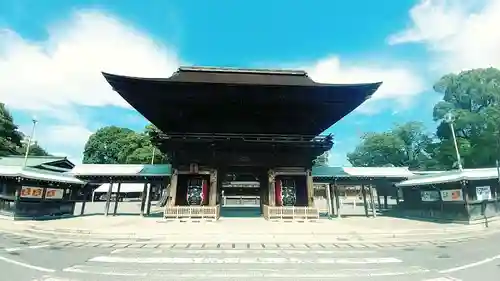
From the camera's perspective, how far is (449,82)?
43344mm

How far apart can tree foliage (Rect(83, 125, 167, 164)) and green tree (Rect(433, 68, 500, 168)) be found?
49812 millimetres

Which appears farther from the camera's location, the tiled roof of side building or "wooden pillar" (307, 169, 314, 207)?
the tiled roof of side building

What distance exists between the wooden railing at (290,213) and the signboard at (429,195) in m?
11.3

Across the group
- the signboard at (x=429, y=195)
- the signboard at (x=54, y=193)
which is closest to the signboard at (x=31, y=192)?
the signboard at (x=54, y=193)

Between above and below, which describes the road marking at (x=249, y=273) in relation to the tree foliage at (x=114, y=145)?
below

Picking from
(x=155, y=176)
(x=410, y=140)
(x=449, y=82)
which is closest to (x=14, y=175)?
(x=155, y=176)

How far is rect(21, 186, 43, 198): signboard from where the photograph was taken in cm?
1947

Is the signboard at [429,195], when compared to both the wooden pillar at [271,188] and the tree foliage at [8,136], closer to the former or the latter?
the wooden pillar at [271,188]

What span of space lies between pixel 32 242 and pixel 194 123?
40.2ft

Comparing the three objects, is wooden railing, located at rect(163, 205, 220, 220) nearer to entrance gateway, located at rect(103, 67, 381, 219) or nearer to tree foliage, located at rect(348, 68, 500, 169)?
entrance gateway, located at rect(103, 67, 381, 219)

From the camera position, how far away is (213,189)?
20094 mm

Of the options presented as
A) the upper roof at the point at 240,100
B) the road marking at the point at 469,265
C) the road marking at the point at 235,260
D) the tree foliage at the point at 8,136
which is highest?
the tree foliage at the point at 8,136

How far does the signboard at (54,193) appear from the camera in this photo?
21411mm

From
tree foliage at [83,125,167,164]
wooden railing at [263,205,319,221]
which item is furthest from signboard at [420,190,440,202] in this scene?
tree foliage at [83,125,167,164]
